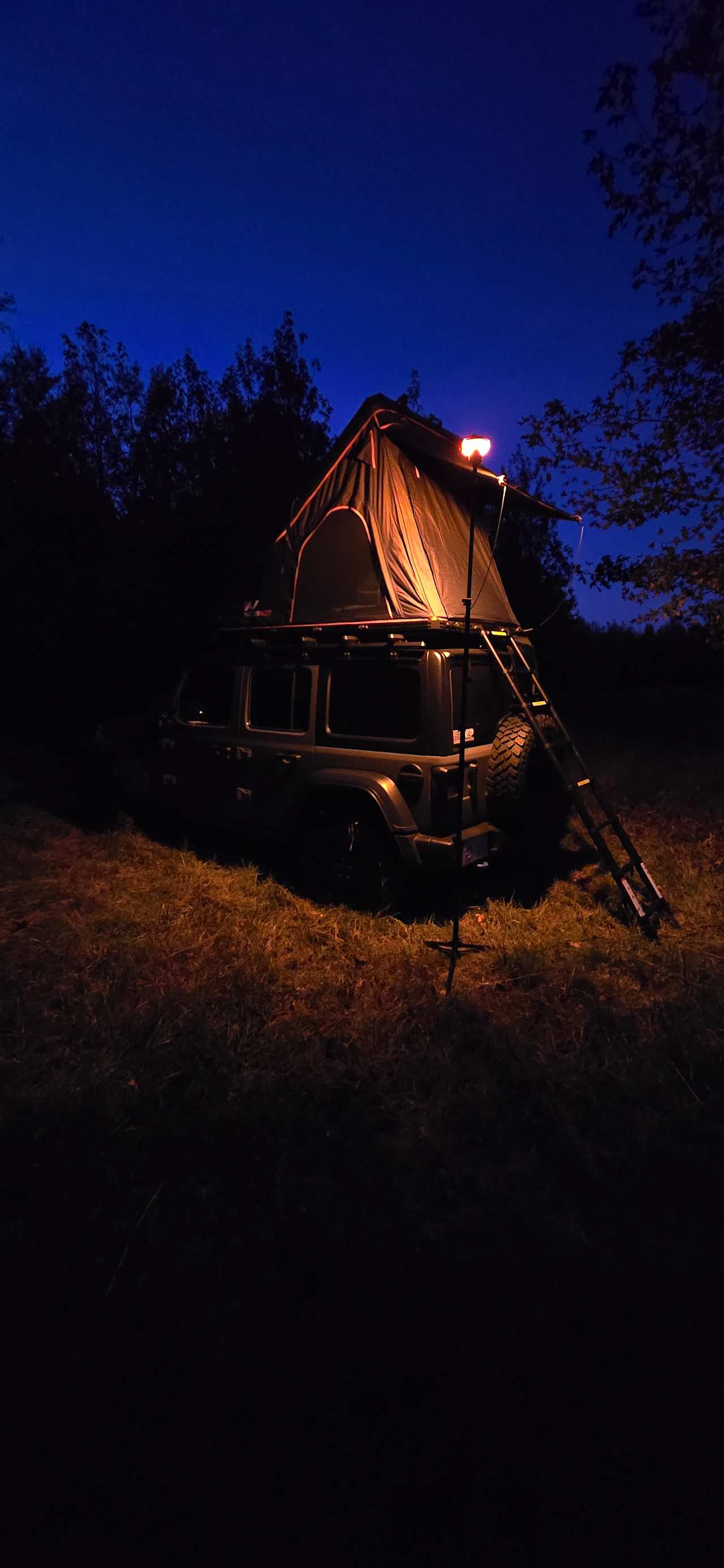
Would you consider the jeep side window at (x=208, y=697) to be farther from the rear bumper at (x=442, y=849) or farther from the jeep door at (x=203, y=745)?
the rear bumper at (x=442, y=849)

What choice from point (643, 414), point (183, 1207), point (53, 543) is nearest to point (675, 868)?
point (183, 1207)

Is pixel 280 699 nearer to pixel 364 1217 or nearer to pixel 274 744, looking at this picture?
pixel 274 744

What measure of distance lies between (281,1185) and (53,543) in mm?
7047

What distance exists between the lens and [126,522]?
8156 millimetres

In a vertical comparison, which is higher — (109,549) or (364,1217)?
(109,549)

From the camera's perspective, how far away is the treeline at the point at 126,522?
23.9ft

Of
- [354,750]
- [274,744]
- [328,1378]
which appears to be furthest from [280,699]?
[328,1378]

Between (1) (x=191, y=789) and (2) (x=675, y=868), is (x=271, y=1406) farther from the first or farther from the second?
(2) (x=675, y=868)

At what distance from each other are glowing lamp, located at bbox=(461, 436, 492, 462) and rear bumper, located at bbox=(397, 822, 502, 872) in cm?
219

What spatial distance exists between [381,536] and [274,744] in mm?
1770

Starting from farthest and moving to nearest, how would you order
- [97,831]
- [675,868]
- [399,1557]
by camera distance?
[97,831], [675,868], [399,1557]

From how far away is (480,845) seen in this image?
450 cm

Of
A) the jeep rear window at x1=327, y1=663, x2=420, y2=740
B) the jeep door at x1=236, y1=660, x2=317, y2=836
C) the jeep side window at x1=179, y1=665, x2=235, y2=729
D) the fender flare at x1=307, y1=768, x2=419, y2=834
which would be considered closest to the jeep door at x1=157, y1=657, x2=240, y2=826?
the jeep side window at x1=179, y1=665, x2=235, y2=729

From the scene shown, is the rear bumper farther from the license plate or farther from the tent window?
the tent window
